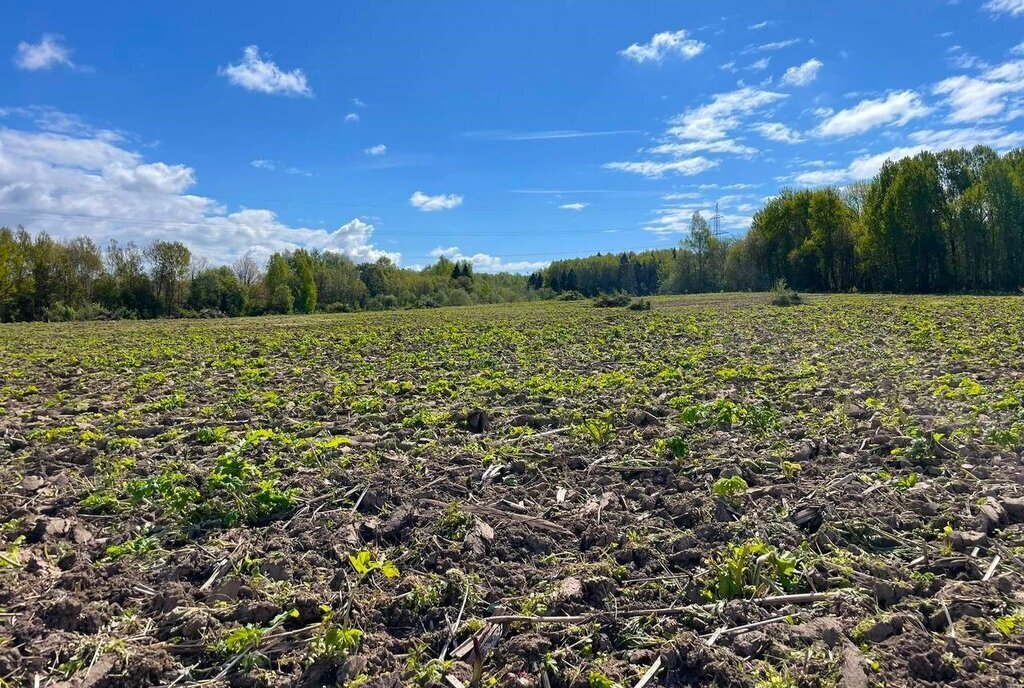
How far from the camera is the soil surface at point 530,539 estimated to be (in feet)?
9.73

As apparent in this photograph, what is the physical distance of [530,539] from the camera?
4.18 metres

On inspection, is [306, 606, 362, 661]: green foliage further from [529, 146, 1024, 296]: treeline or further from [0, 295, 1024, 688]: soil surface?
[529, 146, 1024, 296]: treeline

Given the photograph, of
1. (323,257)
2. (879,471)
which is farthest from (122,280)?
(879,471)

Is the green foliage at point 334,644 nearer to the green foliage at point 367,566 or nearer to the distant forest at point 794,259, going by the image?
the green foliage at point 367,566

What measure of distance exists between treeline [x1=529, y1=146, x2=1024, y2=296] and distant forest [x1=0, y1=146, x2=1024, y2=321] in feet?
0.31

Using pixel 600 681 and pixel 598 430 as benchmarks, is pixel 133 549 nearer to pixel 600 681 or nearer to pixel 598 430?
pixel 600 681

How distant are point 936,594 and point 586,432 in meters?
3.64

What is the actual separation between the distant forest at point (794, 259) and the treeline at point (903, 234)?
3.8 inches

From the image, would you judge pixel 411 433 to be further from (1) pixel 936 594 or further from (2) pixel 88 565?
(1) pixel 936 594

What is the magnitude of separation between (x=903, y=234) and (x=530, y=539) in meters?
60.7

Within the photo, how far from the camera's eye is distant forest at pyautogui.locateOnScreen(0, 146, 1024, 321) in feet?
166

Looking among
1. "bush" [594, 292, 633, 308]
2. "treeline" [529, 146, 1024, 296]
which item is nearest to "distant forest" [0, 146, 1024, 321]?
"treeline" [529, 146, 1024, 296]

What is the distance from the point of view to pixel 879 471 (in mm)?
4945

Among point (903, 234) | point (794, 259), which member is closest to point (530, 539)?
point (903, 234)
